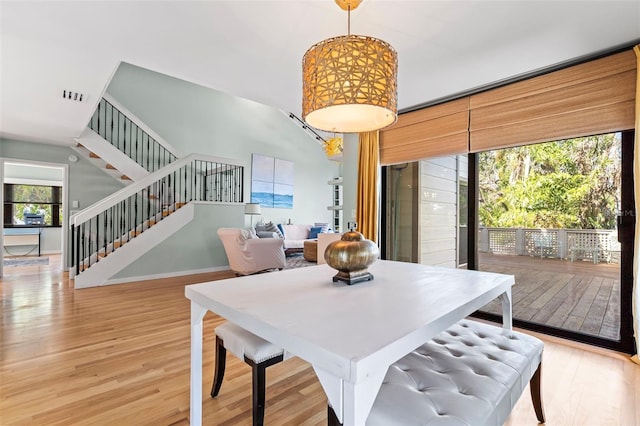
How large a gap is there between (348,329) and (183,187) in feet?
21.7

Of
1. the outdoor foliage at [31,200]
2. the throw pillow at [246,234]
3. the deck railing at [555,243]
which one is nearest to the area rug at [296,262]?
the throw pillow at [246,234]

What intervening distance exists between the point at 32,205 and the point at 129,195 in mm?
5470

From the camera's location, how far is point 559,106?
256cm

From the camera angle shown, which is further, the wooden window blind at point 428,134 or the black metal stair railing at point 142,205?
the black metal stair railing at point 142,205

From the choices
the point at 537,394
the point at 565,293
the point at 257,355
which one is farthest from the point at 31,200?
the point at 565,293

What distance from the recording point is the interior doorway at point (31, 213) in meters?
7.45

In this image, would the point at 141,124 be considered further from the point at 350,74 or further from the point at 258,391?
the point at 258,391

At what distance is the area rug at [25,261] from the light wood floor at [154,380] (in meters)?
4.30

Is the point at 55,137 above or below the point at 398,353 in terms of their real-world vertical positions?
above

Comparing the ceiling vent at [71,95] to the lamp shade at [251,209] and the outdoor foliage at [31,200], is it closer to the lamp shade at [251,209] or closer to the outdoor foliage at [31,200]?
the lamp shade at [251,209]

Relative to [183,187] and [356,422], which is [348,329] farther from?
[183,187]

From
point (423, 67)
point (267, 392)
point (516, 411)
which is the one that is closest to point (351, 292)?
point (267, 392)

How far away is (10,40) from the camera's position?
7.79 ft

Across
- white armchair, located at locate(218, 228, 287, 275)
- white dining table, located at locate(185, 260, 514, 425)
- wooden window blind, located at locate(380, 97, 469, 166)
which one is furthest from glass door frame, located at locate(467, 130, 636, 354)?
white armchair, located at locate(218, 228, 287, 275)
